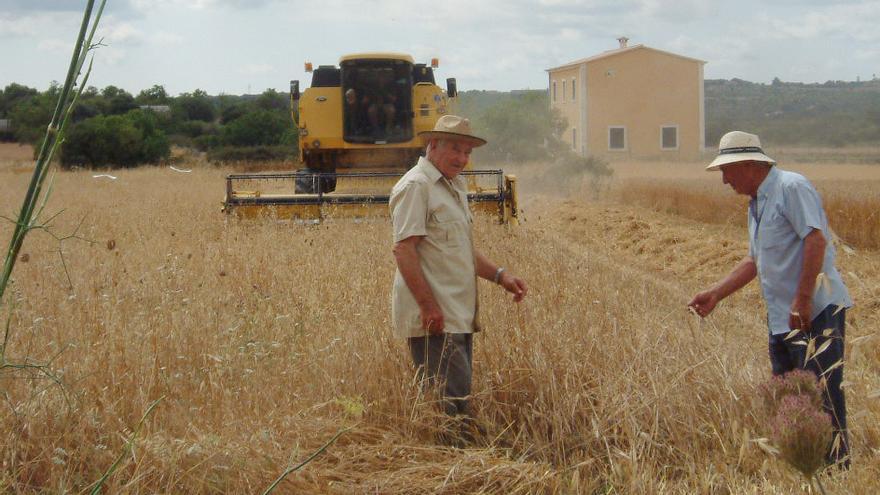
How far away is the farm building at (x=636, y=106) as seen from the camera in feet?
182

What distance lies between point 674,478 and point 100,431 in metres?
2.36

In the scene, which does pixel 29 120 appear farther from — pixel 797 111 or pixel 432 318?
pixel 432 318

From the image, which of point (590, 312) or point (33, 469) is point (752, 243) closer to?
point (590, 312)

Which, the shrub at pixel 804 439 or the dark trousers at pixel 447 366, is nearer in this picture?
the shrub at pixel 804 439

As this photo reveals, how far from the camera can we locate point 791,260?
4453 mm

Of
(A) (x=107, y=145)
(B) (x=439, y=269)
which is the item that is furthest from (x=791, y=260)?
(A) (x=107, y=145)

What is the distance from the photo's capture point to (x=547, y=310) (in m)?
5.69

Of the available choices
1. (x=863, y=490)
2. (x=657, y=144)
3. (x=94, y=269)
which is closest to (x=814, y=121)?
(x=657, y=144)

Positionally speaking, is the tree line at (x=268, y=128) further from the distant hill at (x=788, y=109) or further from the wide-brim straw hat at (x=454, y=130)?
the wide-brim straw hat at (x=454, y=130)

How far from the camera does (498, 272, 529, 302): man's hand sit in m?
4.72

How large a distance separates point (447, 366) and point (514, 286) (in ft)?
1.70

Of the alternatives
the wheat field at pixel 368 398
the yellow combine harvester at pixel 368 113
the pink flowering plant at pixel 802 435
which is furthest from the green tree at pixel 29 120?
the pink flowering plant at pixel 802 435

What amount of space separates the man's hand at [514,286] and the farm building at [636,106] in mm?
49904

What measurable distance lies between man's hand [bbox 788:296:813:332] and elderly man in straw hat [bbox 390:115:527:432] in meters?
1.20
